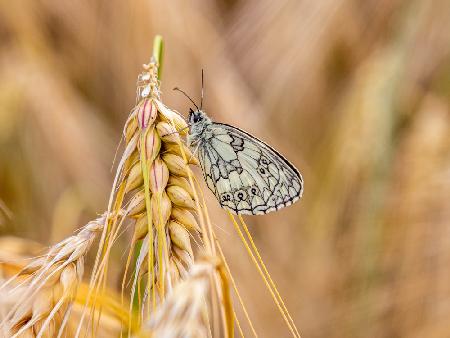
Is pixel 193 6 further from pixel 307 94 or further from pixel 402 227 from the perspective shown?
pixel 402 227

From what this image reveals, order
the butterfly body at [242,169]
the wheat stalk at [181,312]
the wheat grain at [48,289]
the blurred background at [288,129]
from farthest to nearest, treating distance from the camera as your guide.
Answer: the blurred background at [288,129] < the butterfly body at [242,169] < the wheat grain at [48,289] < the wheat stalk at [181,312]

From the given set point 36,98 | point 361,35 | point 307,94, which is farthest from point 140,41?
point 361,35

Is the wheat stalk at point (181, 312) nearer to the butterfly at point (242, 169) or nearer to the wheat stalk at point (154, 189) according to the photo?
the wheat stalk at point (154, 189)

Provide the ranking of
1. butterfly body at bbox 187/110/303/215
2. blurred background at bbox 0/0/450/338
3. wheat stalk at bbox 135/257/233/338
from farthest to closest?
blurred background at bbox 0/0/450/338 → butterfly body at bbox 187/110/303/215 → wheat stalk at bbox 135/257/233/338

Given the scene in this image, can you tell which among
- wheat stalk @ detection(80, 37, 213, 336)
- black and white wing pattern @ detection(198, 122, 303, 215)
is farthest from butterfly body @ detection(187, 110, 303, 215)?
wheat stalk @ detection(80, 37, 213, 336)

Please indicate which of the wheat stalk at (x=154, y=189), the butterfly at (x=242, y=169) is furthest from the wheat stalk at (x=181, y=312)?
the butterfly at (x=242, y=169)

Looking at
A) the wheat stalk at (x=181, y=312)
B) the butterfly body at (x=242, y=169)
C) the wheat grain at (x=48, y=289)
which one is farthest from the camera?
the butterfly body at (x=242, y=169)

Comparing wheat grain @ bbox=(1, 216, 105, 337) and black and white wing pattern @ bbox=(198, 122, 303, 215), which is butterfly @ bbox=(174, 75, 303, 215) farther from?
wheat grain @ bbox=(1, 216, 105, 337)
